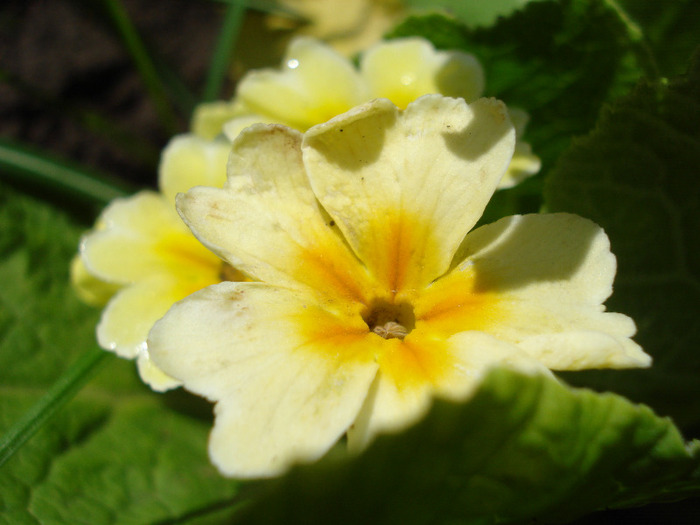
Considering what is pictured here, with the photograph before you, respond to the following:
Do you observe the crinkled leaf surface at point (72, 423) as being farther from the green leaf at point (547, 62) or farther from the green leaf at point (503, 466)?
the green leaf at point (547, 62)

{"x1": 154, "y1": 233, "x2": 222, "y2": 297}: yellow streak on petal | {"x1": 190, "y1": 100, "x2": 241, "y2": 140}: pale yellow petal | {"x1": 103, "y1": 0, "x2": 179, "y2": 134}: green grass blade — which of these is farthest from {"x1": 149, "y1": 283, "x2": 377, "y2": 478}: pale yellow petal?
{"x1": 103, "y1": 0, "x2": 179, "y2": 134}: green grass blade

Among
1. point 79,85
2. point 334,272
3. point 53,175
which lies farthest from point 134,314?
point 79,85

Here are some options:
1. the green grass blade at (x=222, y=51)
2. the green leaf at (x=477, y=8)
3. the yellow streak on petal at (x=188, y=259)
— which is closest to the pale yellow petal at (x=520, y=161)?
the green leaf at (x=477, y=8)

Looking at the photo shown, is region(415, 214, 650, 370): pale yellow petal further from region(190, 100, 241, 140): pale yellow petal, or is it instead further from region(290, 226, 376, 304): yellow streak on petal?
region(190, 100, 241, 140): pale yellow petal

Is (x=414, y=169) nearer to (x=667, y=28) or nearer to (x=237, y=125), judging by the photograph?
(x=237, y=125)

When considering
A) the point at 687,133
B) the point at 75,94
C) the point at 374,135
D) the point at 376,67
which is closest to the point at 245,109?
the point at 376,67

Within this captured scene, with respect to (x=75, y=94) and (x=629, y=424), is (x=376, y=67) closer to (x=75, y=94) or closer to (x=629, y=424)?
(x=629, y=424)
